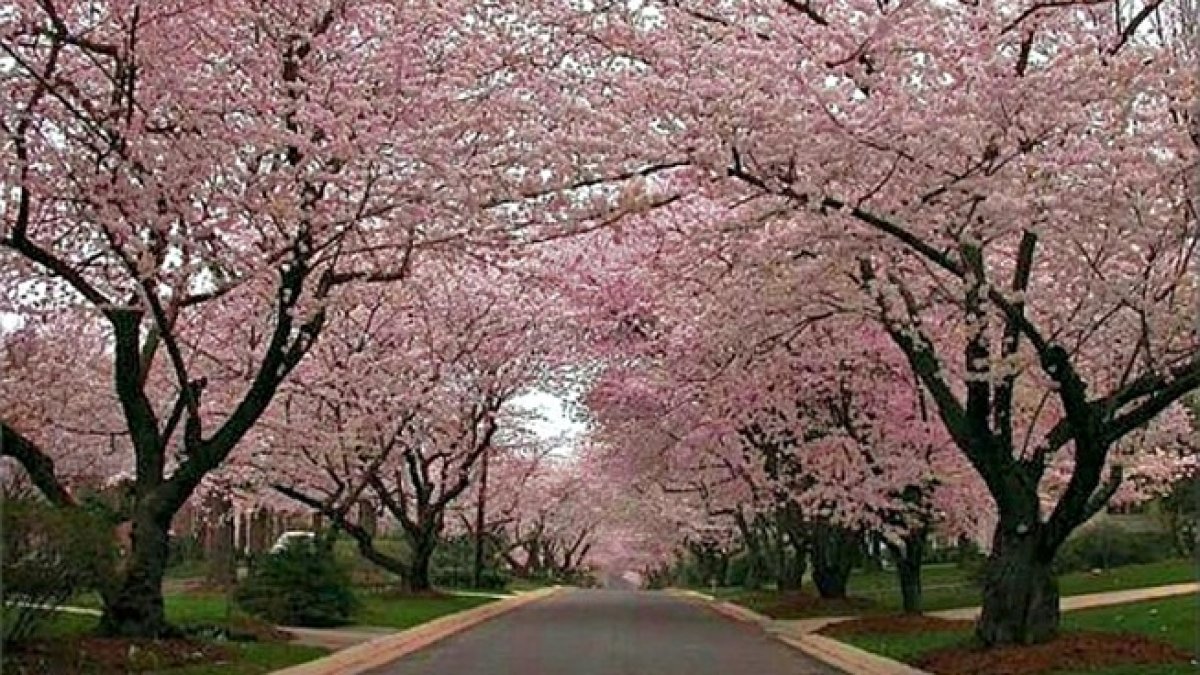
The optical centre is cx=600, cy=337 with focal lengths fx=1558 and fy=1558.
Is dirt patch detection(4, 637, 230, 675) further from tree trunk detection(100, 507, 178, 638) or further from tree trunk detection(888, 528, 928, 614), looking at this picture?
tree trunk detection(888, 528, 928, 614)

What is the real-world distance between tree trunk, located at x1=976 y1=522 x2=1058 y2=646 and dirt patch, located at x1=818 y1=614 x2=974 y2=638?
18.2 feet

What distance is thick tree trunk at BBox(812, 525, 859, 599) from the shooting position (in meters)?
34.8

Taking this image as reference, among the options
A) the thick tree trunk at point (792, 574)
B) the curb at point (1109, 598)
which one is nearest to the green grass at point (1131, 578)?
the curb at point (1109, 598)

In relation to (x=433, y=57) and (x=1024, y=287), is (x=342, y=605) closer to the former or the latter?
(x=433, y=57)

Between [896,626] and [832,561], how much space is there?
11.3m

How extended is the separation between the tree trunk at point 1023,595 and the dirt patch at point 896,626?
18.2 feet

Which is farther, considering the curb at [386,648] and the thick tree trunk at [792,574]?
the thick tree trunk at [792,574]

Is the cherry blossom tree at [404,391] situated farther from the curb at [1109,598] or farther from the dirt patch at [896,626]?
the curb at [1109,598]

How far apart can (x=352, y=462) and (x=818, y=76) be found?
68.0ft

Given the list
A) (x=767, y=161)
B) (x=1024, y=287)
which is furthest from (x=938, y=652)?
(x=767, y=161)

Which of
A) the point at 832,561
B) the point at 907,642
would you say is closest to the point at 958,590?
the point at 832,561

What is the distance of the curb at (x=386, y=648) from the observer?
17.9 meters

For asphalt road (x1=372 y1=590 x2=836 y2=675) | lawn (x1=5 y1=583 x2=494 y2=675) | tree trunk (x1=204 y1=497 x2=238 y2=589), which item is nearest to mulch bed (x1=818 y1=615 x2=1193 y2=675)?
asphalt road (x1=372 y1=590 x2=836 y2=675)

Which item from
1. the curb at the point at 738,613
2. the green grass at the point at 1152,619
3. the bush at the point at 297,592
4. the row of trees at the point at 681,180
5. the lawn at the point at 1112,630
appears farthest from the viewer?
the curb at the point at 738,613
